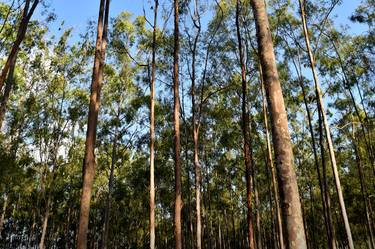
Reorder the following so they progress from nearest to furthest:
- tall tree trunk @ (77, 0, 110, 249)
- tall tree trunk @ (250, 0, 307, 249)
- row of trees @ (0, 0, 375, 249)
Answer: tall tree trunk @ (250, 0, 307, 249) → tall tree trunk @ (77, 0, 110, 249) → row of trees @ (0, 0, 375, 249)

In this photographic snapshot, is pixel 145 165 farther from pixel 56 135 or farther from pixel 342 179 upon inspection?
pixel 342 179

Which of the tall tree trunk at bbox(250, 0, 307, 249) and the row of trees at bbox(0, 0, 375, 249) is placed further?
the row of trees at bbox(0, 0, 375, 249)

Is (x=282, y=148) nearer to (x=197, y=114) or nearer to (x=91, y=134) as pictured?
(x=91, y=134)

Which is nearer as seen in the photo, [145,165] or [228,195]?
[145,165]

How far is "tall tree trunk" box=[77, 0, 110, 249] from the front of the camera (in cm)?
659

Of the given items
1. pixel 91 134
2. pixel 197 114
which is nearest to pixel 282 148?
pixel 91 134

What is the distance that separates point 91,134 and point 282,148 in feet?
16.4

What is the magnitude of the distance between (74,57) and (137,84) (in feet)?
12.7

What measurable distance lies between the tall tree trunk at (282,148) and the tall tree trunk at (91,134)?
14.7 ft

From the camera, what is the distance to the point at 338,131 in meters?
22.0

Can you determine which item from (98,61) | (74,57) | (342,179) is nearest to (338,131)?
(342,179)

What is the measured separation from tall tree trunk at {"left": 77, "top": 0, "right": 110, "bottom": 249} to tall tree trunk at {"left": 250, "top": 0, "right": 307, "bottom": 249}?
4488 mm

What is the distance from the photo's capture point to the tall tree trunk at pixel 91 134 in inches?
260

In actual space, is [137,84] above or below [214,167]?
above
